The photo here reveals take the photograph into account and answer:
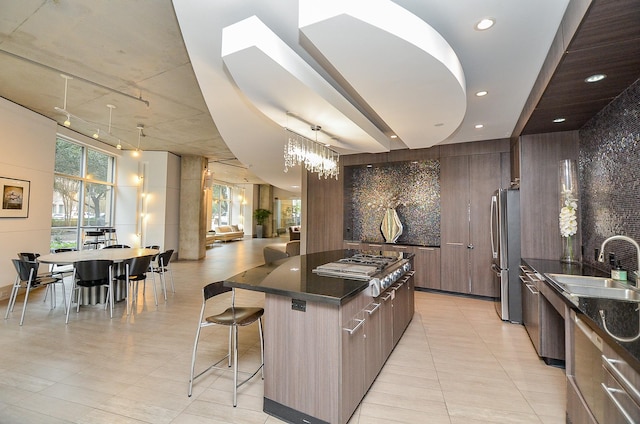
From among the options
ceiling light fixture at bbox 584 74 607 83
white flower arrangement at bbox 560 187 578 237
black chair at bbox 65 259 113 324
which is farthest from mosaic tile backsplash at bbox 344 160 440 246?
black chair at bbox 65 259 113 324

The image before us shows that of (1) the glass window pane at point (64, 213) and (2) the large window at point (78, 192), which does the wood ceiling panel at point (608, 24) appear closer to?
(2) the large window at point (78, 192)

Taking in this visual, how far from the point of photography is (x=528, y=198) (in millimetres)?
4066

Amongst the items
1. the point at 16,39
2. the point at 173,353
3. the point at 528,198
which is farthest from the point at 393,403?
the point at 16,39

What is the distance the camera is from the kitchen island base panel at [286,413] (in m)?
2.01

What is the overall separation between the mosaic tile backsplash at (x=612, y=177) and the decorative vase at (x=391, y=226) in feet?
10.1

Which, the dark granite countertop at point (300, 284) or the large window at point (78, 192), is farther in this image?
the large window at point (78, 192)

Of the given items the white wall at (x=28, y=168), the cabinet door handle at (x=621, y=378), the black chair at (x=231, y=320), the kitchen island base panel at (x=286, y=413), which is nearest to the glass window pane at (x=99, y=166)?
the white wall at (x=28, y=168)

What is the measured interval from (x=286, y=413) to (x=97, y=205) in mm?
8596

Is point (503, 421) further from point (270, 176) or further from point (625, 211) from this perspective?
point (270, 176)

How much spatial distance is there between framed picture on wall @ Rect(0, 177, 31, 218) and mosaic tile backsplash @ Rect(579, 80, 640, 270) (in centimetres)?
847

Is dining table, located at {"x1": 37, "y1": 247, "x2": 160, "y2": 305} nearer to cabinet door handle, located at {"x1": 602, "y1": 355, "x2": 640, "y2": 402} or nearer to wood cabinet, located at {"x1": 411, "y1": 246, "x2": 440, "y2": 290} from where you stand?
wood cabinet, located at {"x1": 411, "y1": 246, "x2": 440, "y2": 290}

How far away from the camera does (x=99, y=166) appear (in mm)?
8141

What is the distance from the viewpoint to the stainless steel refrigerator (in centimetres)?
411

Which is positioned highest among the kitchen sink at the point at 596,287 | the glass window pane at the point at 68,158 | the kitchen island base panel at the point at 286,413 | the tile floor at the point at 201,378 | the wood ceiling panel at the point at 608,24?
the glass window pane at the point at 68,158
